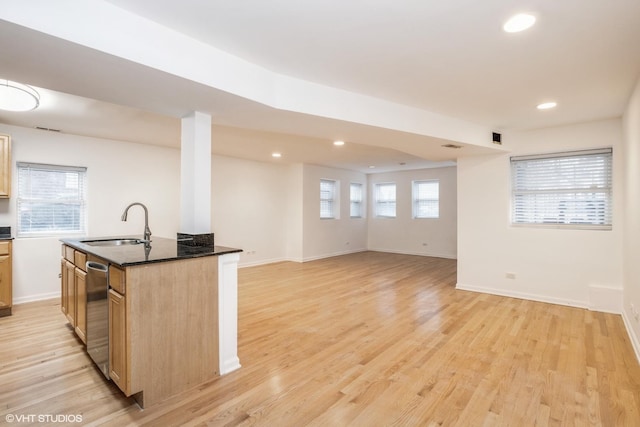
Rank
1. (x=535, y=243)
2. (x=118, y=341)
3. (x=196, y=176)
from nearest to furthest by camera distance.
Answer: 1. (x=118, y=341)
2. (x=196, y=176)
3. (x=535, y=243)

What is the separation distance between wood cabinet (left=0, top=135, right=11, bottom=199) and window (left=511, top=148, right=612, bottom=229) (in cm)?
660

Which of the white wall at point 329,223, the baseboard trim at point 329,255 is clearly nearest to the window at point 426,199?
the white wall at point 329,223

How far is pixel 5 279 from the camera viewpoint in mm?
3762

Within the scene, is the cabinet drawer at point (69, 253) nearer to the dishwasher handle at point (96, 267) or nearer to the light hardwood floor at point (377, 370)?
the dishwasher handle at point (96, 267)

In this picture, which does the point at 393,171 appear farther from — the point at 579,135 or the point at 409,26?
the point at 409,26

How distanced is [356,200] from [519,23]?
7.73m

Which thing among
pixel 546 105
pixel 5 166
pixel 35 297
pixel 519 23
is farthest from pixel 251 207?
pixel 519 23

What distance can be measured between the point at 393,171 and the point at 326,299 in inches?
225

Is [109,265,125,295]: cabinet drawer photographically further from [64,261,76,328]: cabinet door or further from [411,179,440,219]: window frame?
[411,179,440,219]: window frame

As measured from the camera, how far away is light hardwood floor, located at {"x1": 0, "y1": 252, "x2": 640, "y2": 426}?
1.99 metres

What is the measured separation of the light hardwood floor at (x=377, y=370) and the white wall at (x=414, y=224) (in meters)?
4.14

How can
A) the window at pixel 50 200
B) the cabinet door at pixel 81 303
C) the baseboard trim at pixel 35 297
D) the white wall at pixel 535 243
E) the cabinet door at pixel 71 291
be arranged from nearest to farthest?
the cabinet door at pixel 81 303, the cabinet door at pixel 71 291, the white wall at pixel 535 243, the baseboard trim at pixel 35 297, the window at pixel 50 200

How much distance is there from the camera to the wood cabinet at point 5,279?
3734mm

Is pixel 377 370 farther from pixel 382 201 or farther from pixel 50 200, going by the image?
pixel 382 201
